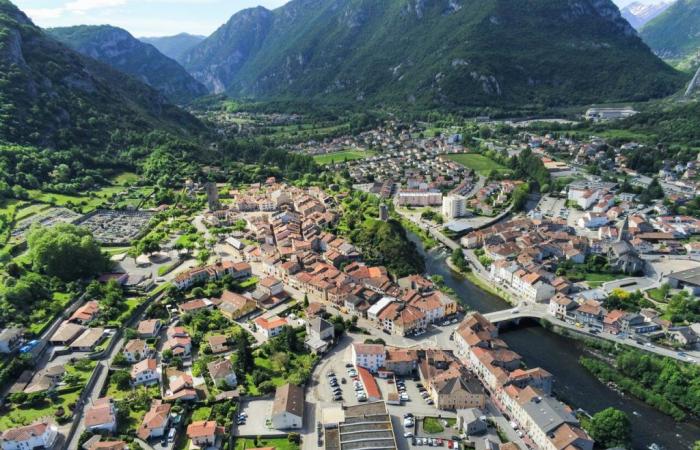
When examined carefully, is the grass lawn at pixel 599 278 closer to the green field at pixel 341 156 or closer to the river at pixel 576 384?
the river at pixel 576 384

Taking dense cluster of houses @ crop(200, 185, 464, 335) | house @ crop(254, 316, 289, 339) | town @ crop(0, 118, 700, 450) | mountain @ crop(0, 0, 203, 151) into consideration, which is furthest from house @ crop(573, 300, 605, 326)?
mountain @ crop(0, 0, 203, 151)

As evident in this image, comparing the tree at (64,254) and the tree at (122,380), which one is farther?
the tree at (64,254)

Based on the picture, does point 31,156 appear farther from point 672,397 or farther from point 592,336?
point 672,397

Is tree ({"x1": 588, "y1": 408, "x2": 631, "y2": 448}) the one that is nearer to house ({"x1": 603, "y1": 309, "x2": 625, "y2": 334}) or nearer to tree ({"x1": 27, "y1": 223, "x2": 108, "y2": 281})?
house ({"x1": 603, "y1": 309, "x2": 625, "y2": 334})

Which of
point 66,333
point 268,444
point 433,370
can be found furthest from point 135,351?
point 433,370

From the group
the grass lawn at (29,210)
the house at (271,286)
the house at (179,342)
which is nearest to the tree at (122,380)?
the house at (179,342)

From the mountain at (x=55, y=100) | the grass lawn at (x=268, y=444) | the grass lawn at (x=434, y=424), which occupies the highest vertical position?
the mountain at (x=55, y=100)

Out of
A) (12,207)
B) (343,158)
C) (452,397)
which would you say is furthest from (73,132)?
(452,397)

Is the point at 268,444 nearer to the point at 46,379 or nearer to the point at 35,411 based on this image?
the point at 35,411
